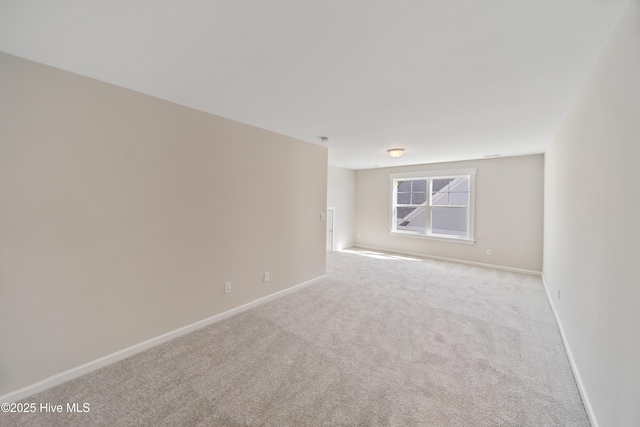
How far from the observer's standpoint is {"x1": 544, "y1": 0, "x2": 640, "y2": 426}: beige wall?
1.13 metres

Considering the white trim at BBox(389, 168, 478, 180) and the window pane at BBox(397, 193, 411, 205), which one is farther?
→ the window pane at BBox(397, 193, 411, 205)

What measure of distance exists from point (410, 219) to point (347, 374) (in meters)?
6.10

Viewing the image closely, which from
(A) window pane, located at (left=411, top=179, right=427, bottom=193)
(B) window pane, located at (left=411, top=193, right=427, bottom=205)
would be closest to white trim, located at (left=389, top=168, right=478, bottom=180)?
(A) window pane, located at (left=411, top=179, right=427, bottom=193)

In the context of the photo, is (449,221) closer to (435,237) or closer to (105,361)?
(435,237)

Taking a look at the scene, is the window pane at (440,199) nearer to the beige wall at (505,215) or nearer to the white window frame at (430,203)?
the white window frame at (430,203)

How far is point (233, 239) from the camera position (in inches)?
116

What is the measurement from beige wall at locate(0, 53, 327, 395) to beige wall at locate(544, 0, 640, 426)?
3.05m

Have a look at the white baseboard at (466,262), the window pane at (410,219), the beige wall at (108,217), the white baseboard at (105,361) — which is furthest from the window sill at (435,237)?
the white baseboard at (105,361)

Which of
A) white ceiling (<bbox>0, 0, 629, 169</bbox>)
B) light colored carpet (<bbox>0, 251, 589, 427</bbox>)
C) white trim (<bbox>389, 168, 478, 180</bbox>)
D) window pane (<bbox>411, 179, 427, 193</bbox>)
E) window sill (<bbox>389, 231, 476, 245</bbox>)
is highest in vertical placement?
white ceiling (<bbox>0, 0, 629, 169</bbox>)

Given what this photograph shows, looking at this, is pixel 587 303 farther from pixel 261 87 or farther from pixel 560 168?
pixel 261 87

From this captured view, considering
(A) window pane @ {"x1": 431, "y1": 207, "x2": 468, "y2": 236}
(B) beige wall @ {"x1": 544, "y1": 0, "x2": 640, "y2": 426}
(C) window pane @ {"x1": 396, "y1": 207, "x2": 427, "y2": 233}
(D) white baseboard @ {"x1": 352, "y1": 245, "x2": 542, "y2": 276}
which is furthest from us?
(C) window pane @ {"x1": 396, "y1": 207, "x2": 427, "y2": 233}

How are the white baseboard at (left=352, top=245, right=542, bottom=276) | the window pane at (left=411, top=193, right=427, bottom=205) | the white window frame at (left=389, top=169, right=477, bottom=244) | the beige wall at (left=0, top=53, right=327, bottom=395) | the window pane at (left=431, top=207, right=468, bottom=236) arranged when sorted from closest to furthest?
the beige wall at (left=0, top=53, right=327, bottom=395), the white baseboard at (left=352, top=245, right=542, bottom=276), the white window frame at (left=389, top=169, right=477, bottom=244), the window pane at (left=431, top=207, right=468, bottom=236), the window pane at (left=411, top=193, right=427, bottom=205)

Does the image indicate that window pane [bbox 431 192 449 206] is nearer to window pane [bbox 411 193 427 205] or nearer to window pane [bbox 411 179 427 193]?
window pane [bbox 411 193 427 205]

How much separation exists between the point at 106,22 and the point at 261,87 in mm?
1000
